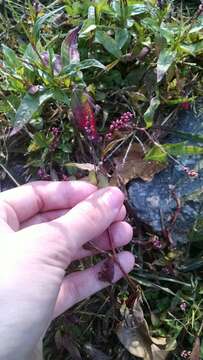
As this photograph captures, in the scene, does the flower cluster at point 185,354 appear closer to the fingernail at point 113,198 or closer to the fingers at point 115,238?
the fingers at point 115,238

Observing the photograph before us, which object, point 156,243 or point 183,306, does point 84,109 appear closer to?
point 156,243

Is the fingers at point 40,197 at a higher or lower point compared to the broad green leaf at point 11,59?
lower

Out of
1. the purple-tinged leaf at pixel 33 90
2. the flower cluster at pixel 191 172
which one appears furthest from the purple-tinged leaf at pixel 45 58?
the flower cluster at pixel 191 172

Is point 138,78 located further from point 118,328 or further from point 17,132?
point 118,328

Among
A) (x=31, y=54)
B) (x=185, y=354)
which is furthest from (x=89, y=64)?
(x=185, y=354)

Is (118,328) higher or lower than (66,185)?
lower

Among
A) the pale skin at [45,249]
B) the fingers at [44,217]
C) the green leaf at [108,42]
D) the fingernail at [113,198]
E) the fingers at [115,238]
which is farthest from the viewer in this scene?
the green leaf at [108,42]

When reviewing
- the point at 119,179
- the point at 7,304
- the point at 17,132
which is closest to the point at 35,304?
the point at 7,304

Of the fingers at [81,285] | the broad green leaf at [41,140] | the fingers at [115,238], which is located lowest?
the fingers at [81,285]
